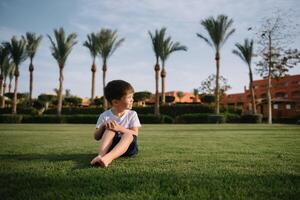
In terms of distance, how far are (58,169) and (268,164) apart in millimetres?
2403

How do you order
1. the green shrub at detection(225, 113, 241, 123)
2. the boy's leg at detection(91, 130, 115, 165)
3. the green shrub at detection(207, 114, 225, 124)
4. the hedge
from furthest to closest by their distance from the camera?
the green shrub at detection(225, 113, 241, 123), the hedge, the green shrub at detection(207, 114, 225, 124), the boy's leg at detection(91, 130, 115, 165)

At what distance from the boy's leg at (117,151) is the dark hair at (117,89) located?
53cm

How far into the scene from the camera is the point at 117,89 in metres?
3.60

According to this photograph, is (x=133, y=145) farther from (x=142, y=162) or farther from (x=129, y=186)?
(x=129, y=186)

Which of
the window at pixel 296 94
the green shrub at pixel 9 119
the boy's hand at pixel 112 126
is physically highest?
the window at pixel 296 94

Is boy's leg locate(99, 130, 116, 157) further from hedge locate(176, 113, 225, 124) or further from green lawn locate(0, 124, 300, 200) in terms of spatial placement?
hedge locate(176, 113, 225, 124)

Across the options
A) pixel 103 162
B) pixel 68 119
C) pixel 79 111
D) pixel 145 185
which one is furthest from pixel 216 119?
pixel 145 185

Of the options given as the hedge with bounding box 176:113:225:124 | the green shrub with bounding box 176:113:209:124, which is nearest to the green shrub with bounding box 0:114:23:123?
the hedge with bounding box 176:113:225:124

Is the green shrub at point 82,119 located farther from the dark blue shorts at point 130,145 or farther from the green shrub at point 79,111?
the dark blue shorts at point 130,145

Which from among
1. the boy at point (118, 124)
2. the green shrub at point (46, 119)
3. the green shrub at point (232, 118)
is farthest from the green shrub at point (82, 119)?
the boy at point (118, 124)

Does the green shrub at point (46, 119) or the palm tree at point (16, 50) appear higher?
the palm tree at point (16, 50)

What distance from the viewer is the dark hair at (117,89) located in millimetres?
3584

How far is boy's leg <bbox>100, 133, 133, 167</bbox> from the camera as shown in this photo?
2.98 meters

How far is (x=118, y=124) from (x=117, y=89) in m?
0.46
